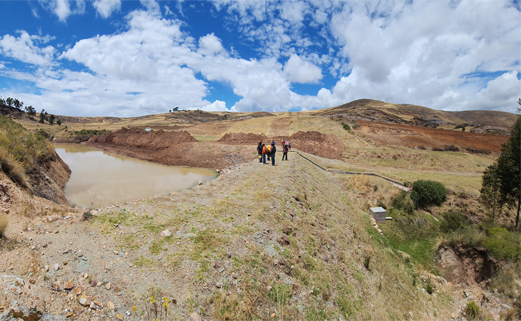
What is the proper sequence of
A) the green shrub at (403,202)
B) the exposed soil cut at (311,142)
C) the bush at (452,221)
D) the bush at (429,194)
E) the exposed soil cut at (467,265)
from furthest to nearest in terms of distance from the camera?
1. the exposed soil cut at (311,142)
2. the bush at (429,194)
3. the green shrub at (403,202)
4. the bush at (452,221)
5. the exposed soil cut at (467,265)

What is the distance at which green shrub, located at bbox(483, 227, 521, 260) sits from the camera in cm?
1018

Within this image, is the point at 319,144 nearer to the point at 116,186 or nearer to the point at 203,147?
the point at 203,147

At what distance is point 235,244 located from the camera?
6758 millimetres

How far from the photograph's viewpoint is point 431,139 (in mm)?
42344

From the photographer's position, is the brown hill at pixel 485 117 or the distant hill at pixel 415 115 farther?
the brown hill at pixel 485 117

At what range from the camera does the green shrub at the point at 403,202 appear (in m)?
17.9

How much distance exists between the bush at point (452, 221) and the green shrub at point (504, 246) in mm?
3571

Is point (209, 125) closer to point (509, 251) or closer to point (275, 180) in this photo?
point (275, 180)

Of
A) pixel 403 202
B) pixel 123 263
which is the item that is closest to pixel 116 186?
pixel 123 263

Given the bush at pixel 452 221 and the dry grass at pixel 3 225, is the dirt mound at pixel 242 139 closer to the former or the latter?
the bush at pixel 452 221

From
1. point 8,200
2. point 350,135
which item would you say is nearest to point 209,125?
point 350,135

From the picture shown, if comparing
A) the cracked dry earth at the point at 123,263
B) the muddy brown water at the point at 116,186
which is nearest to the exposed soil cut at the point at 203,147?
the muddy brown water at the point at 116,186

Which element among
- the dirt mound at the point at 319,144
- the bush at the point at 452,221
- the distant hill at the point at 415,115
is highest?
the distant hill at the point at 415,115

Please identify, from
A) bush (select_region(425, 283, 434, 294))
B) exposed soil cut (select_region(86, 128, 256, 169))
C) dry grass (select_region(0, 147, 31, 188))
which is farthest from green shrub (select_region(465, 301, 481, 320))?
exposed soil cut (select_region(86, 128, 256, 169))
